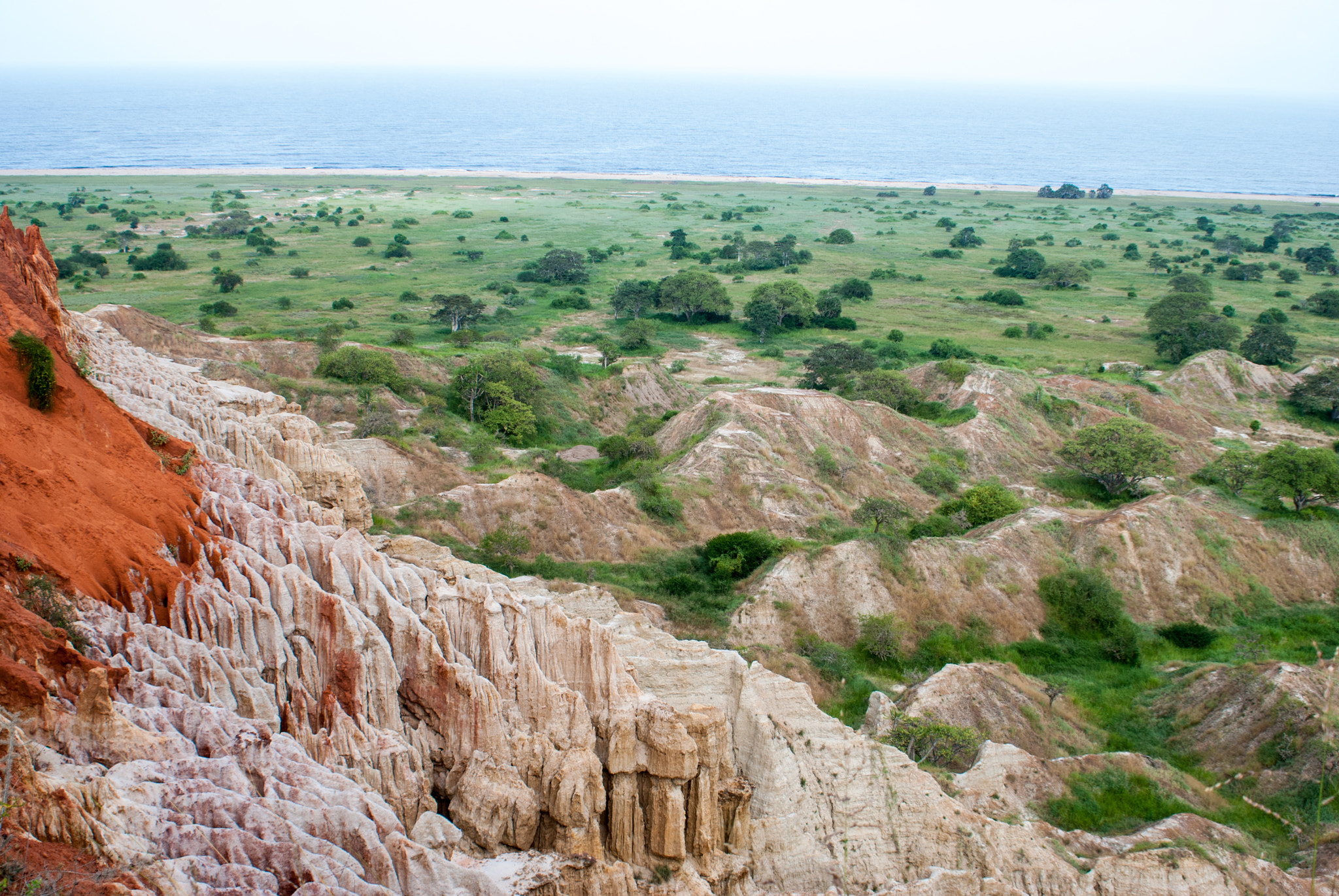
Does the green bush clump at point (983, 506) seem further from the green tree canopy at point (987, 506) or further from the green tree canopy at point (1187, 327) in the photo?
the green tree canopy at point (1187, 327)

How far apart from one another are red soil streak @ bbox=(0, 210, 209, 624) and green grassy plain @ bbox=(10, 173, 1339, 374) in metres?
53.7

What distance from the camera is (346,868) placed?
1207 cm

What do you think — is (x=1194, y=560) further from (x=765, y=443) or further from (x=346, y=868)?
(x=346, y=868)

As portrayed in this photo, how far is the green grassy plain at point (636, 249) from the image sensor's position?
87.2 meters

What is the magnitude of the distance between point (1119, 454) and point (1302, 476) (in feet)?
30.2

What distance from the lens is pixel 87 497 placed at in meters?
15.1

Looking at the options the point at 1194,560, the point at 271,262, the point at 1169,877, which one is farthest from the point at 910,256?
the point at 1169,877

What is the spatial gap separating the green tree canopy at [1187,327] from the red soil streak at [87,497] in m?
87.0

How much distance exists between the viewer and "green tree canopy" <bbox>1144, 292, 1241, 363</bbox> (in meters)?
82.2

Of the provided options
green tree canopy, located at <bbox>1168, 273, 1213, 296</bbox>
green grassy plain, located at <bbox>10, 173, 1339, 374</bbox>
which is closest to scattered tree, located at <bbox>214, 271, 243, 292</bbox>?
green grassy plain, located at <bbox>10, 173, 1339, 374</bbox>

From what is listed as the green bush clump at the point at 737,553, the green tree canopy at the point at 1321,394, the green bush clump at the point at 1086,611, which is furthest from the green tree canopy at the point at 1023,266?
the green bush clump at the point at 737,553

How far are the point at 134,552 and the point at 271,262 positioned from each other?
105146 millimetres

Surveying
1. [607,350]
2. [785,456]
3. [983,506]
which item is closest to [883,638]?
[983,506]

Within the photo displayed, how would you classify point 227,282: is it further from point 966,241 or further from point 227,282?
point 966,241
